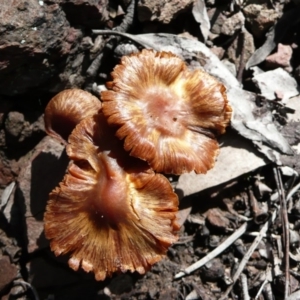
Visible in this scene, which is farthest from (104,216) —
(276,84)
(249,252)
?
(276,84)

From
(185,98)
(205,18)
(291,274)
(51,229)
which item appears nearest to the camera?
(51,229)

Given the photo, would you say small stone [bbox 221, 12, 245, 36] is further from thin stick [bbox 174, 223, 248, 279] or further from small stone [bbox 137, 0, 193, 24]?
thin stick [bbox 174, 223, 248, 279]

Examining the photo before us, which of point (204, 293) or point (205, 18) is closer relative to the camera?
point (204, 293)

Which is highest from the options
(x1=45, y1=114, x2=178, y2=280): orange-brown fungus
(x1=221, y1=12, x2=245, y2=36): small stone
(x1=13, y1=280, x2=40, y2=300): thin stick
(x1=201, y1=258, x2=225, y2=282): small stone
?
(x1=221, y1=12, x2=245, y2=36): small stone

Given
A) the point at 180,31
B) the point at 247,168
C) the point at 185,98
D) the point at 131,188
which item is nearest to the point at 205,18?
the point at 180,31

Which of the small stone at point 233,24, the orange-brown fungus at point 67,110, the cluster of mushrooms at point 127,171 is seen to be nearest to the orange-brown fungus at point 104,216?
the cluster of mushrooms at point 127,171

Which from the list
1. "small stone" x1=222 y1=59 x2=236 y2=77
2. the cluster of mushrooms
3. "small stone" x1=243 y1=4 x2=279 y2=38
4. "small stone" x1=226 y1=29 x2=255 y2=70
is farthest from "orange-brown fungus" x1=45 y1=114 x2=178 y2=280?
"small stone" x1=243 y1=4 x2=279 y2=38

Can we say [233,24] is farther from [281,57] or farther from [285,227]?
[285,227]

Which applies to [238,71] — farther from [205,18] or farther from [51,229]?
[51,229]
